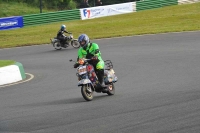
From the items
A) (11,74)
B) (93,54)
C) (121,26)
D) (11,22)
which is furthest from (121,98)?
(11,22)

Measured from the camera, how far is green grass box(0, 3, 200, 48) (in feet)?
116

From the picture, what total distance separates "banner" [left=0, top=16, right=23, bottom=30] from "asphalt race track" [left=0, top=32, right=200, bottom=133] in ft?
49.3

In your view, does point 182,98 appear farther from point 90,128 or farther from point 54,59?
point 54,59

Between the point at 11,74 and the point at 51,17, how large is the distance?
26.5 meters

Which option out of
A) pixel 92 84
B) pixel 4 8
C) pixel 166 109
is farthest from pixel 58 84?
pixel 4 8

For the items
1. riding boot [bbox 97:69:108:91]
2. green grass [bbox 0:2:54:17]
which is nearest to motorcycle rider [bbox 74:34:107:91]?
riding boot [bbox 97:69:108:91]

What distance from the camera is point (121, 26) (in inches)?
→ 1561

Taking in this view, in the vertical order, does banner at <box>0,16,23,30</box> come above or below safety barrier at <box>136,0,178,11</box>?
below

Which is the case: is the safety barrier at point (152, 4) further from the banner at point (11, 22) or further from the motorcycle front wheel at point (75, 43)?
the motorcycle front wheel at point (75, 43)

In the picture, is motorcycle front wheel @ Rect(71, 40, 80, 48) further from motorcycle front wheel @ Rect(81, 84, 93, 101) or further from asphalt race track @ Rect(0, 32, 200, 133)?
motorcycle front wheel @ Rect(81, 84, 93, 101)

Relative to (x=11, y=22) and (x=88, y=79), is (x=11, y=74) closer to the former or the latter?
(x=88, y=79)

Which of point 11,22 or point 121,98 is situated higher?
point 121,98

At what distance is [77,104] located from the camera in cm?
1202

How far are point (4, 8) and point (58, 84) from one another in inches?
1444
